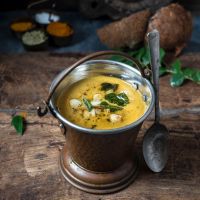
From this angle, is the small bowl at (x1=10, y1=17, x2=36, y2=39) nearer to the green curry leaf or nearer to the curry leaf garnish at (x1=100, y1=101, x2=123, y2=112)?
the green curry leaf

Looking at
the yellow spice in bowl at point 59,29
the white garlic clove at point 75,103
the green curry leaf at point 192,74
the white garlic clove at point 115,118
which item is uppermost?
the white garlic clove at point 115,118

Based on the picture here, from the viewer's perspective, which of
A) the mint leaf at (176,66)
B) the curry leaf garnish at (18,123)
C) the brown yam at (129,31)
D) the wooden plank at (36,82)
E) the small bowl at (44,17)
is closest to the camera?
the curry leaf garnish at (18,123)

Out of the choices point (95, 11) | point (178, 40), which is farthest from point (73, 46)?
point (178, 40)

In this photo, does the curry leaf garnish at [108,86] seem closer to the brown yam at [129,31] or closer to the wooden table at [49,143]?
the wooden table at [49,143]

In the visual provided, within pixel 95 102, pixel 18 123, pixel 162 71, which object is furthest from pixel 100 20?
pixel 95 102

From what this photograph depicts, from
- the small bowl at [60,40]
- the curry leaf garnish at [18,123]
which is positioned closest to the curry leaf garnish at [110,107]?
the curry leaf garnish at [18,123]

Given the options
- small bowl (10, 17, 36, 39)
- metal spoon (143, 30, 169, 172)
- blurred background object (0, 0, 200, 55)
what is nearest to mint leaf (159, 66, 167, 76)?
blurred background object (0, 0, 200, 55)

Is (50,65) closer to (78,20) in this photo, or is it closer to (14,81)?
(14,81)

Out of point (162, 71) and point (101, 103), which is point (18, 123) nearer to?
point (101, 103)
